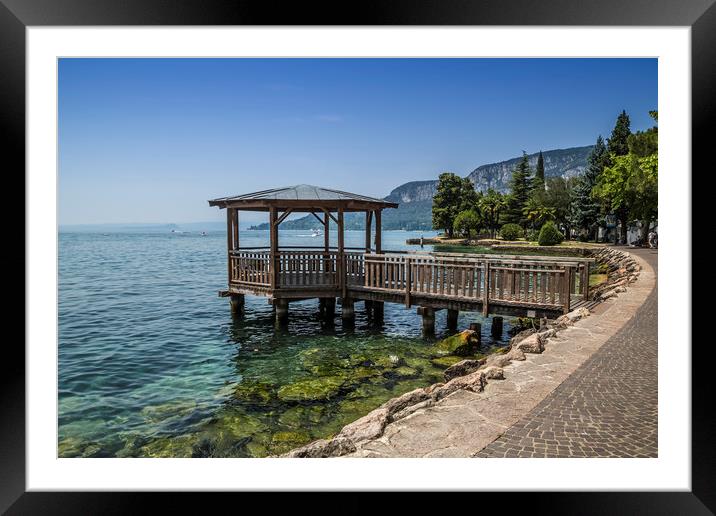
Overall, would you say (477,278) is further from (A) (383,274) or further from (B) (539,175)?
(B) (539,175)

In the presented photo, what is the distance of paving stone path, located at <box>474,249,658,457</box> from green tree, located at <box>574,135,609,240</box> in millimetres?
43321

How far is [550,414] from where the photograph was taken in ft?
13.8

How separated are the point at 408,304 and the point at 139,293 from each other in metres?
15.8

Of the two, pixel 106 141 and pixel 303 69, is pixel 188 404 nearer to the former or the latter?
pixel 303 69

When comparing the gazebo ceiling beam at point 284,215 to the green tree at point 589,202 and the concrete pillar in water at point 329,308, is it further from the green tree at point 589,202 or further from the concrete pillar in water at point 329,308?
the green tree at point 589,202

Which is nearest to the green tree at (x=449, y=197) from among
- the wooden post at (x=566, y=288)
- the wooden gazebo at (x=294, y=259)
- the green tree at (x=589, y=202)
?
the green tree at (x=589, y=202)

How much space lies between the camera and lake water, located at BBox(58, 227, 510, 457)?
620 centimetres

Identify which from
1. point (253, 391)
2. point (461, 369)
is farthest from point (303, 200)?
point (461, 369)

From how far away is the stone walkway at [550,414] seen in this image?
370cm

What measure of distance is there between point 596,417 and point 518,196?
5923 centimetres

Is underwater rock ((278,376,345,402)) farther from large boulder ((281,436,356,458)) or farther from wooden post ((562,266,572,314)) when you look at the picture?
wooden post ((562,266,572,314))

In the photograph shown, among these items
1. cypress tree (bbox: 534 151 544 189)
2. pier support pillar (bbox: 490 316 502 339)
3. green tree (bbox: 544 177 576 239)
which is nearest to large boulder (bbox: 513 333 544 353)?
pier support pillar (bbox: 490 316 502 339)
